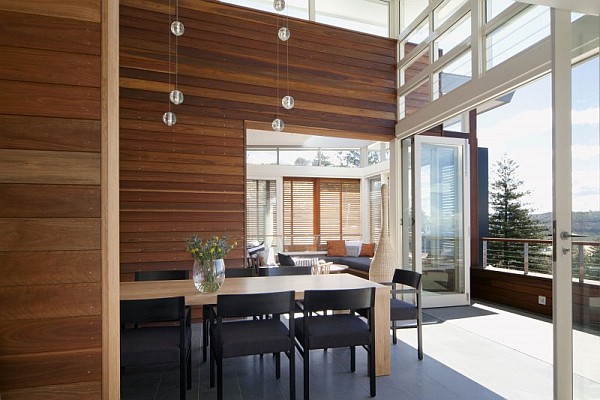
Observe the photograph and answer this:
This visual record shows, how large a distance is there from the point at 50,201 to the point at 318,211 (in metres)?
7.86

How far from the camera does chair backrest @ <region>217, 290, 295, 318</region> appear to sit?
2.35m

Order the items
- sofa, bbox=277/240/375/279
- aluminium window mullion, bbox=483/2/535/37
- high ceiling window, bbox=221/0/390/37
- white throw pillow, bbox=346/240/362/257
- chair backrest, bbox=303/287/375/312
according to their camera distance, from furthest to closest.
→ white throw pillow, bbox=346/240/362/257 < sofa, bbox=277/240/375/279 < high ceiling window, bbox=221/0/390/37 < aluminium window mullion, bbox=483/2/535/37 < chair backrest, bbox=303/287/375/312

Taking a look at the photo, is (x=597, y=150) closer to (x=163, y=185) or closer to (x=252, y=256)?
(x=163, y=185)

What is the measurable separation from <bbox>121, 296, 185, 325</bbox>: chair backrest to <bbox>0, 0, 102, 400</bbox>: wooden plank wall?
94 cm

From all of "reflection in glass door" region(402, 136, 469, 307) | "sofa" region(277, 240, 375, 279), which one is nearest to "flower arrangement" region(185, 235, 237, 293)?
"reflection in glass door" region(402, 136, 469, 307)

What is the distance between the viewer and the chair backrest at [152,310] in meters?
2.25

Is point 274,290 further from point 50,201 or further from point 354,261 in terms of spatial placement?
point 354,261

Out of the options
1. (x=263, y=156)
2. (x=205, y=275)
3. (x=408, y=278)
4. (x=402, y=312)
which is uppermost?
(x=263, y=156)

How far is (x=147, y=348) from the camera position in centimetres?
233

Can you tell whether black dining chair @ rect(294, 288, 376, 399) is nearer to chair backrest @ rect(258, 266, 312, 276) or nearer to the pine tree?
chair backrest @ rect(258, 266, 312, 276)

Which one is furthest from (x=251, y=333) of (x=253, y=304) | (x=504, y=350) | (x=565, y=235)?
(x=504, y=350)

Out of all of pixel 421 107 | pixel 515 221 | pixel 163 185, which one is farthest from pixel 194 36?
pixel 515 221

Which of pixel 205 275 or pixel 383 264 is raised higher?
pixel 205 275

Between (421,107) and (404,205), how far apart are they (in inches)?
54.6
